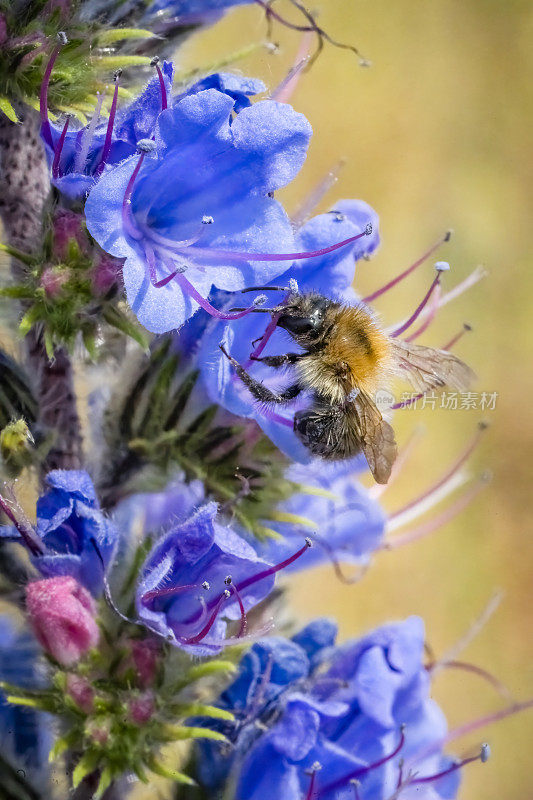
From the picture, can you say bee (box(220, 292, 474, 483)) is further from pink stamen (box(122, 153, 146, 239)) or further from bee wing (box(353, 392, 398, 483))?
pink stamen (box(122, 153, 146, 239))

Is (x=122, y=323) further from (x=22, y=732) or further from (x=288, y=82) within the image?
(x=22, y=732)

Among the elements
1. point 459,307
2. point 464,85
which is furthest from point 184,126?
point 464,85

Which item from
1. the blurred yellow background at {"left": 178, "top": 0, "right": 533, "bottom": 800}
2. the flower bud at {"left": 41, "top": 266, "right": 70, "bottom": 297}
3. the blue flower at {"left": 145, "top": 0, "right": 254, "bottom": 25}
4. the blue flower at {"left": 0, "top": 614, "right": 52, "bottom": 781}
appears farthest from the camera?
the blurred yellow background at {"left": 178, "top": 0, "right": 533, "bottom": 800}

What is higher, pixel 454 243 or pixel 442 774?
pixel 442 774

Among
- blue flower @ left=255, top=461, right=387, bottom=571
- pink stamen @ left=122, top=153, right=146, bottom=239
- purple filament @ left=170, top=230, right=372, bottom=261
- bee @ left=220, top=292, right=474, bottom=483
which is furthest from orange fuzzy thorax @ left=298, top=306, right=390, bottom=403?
pink stamen @ left=122, top=153, right=146, bottom=239

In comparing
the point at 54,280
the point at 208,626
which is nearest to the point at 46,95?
the point at 54,280
